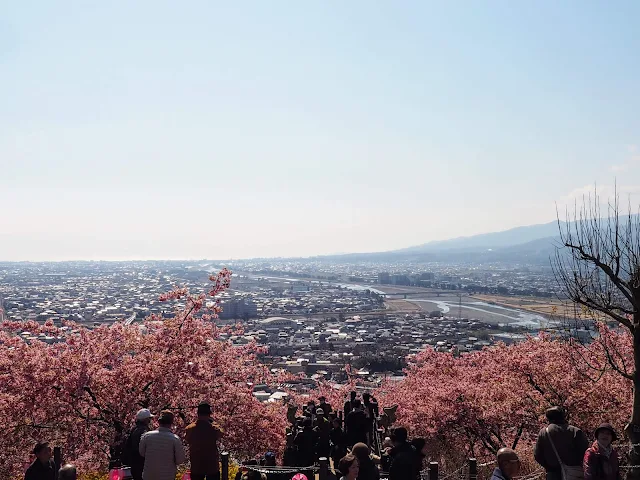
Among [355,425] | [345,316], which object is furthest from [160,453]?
[345,316]

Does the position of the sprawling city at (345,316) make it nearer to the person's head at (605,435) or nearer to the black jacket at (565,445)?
the black jacket at (565,445)

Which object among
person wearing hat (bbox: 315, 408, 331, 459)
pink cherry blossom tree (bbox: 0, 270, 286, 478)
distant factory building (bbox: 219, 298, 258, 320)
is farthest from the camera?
distant factory building (bbox: 219, 298, 258, 320)

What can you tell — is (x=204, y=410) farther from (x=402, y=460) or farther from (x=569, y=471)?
(x=569, y=471)

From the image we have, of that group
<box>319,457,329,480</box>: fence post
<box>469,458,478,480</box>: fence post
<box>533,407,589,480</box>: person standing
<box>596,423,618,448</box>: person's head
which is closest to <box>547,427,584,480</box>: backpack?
<box>533,407,589,480</box>: person standing

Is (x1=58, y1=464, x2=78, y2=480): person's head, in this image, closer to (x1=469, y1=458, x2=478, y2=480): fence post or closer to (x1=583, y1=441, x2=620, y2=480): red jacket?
(x1=469, y1=458, x2=478, y2=480): fence post

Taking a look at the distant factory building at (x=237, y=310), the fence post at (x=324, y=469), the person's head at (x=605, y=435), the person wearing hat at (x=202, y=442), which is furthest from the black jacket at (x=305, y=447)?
the distant factory building at (x=237, y=310)
